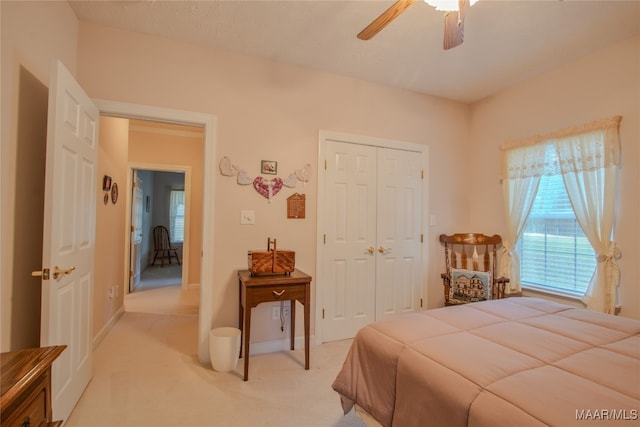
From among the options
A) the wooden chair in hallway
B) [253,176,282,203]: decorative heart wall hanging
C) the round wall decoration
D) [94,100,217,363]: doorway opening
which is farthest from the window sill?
the wooden chair in hallway

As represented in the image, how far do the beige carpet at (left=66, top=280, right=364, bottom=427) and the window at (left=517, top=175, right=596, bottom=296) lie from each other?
6.98 ft

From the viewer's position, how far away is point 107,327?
3.16 m

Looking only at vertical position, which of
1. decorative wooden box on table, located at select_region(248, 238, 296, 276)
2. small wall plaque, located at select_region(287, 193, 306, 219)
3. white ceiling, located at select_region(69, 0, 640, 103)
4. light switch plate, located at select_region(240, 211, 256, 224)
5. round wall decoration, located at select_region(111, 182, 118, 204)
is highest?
white ceiling, located at select_region(69, 0, 640, 103)

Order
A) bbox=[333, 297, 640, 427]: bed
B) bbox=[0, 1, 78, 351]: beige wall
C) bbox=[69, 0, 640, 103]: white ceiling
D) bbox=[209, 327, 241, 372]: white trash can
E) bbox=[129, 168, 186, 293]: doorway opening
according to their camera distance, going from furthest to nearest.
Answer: bbox=[129, 168, 186, 293]: doorway opening
bbox=[209, 327, 241, 372]: white trash can
bbox=[69, 0, 640, 103]: white ceiling
bbox=[0, 1, 78, 351]: beige wall
bbox=[333, 297, 640, 427]: bed

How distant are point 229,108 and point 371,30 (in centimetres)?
147

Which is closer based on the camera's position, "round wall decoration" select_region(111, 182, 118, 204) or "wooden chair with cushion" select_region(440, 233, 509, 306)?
"wooden chair with cushion" select_region(440, 233, 509, 306)

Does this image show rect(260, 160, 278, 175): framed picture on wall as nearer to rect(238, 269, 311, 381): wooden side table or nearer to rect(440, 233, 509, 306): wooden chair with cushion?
rect(238, 269, 311, 381): wooden side table

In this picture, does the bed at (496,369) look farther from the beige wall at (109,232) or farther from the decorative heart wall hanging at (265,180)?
the beige wall at (109,232)

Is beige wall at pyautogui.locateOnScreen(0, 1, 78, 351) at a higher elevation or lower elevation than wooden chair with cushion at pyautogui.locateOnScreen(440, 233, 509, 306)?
higher

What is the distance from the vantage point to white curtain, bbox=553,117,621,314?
2.46 metres

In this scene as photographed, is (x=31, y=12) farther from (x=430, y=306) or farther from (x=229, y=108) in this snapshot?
(x=430, y=306)

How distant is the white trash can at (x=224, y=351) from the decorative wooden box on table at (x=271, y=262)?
1.80 feet

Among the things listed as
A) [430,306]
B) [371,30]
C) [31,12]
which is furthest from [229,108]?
[430,306]

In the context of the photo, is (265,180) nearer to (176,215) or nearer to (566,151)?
(566,151)
